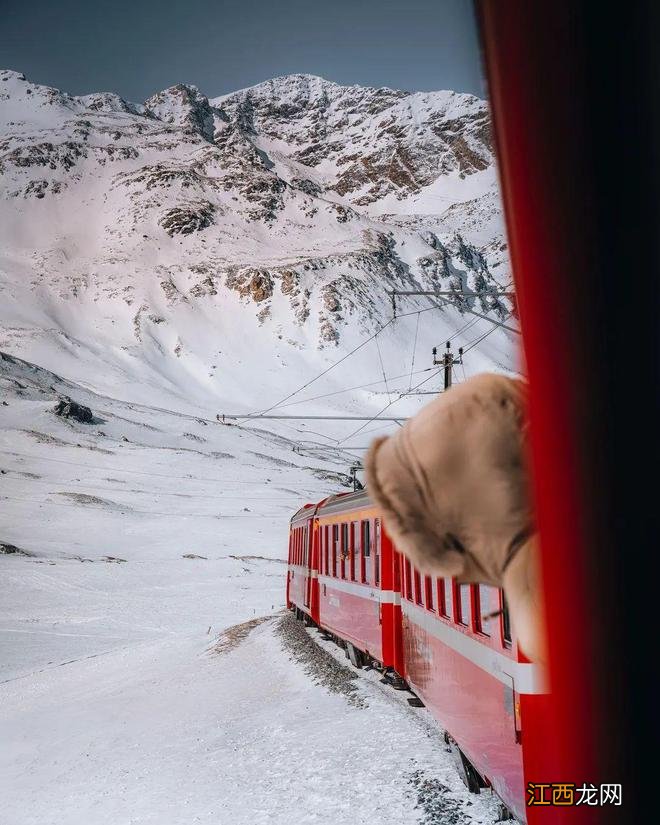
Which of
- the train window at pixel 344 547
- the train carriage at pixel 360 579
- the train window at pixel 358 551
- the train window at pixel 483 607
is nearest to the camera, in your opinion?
the train window at pixel 483 607

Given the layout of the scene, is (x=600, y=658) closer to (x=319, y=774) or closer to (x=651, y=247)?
(x=651, y=247)

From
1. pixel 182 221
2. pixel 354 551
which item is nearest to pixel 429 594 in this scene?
pixel 354 551

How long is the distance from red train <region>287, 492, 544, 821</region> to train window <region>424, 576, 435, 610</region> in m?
0.01

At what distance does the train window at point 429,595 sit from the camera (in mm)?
7048

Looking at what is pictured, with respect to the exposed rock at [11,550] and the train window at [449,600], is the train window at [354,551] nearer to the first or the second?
the train window at [449,600]

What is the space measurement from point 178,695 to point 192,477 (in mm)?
49915

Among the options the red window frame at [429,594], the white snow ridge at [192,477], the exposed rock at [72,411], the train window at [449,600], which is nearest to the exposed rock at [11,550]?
the white snow ridge at [192,477]

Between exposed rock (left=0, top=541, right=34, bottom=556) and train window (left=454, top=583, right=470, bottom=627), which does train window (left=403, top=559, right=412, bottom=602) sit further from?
exposed rock (left=0, top=541, right=34, bottom=556)

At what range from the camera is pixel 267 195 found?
189m

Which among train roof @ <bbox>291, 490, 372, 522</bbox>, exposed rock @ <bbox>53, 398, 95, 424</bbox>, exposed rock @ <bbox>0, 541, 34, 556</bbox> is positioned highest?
exposed rock @ <bbox>53, 398, 95, 424</bbox>

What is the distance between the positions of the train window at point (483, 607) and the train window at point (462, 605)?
0.70 ft

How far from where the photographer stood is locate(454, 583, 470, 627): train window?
18.2 ft

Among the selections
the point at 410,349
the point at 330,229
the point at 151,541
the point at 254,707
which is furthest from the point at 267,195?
the point at 254,707

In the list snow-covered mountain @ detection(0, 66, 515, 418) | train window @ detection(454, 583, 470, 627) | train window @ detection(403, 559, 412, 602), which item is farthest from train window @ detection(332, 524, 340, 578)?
snow-covered mountain @ detection(0, 66, 515, 418)
